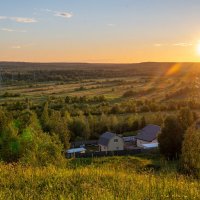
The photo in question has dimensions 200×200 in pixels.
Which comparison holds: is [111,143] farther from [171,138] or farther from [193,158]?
[193,158]

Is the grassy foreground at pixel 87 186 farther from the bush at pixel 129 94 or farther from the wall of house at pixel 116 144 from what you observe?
the bush at pixel 129 94

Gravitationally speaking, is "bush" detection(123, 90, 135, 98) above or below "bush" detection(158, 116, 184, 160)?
below

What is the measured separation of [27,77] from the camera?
185375mm

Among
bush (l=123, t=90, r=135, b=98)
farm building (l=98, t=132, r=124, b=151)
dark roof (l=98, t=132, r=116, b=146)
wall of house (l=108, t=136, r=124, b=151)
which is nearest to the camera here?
farm building (l=98, t=132, r=124, b=151)

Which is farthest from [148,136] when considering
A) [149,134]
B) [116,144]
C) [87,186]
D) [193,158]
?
[87,186]

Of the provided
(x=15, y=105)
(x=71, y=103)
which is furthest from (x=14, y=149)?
(x=71, y=103)

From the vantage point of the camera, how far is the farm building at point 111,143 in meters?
53.0

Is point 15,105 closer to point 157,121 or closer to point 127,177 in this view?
point 157,121

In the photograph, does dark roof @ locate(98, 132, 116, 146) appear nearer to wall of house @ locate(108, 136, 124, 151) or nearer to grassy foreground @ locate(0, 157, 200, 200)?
wall of house @ locate(108, 136, 124, 151)

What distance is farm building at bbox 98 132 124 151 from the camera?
5303 cm

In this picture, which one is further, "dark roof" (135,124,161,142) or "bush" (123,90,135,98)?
"bush" (123,90,135,98)

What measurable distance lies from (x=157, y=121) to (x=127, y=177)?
57.4 metres

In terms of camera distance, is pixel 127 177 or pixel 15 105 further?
pixel 15 105

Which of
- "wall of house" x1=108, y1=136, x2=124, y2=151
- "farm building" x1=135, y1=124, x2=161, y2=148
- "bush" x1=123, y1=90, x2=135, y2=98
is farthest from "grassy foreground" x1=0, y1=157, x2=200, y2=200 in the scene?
"bush" x1=123, y1=90, x2=135, y2=98
